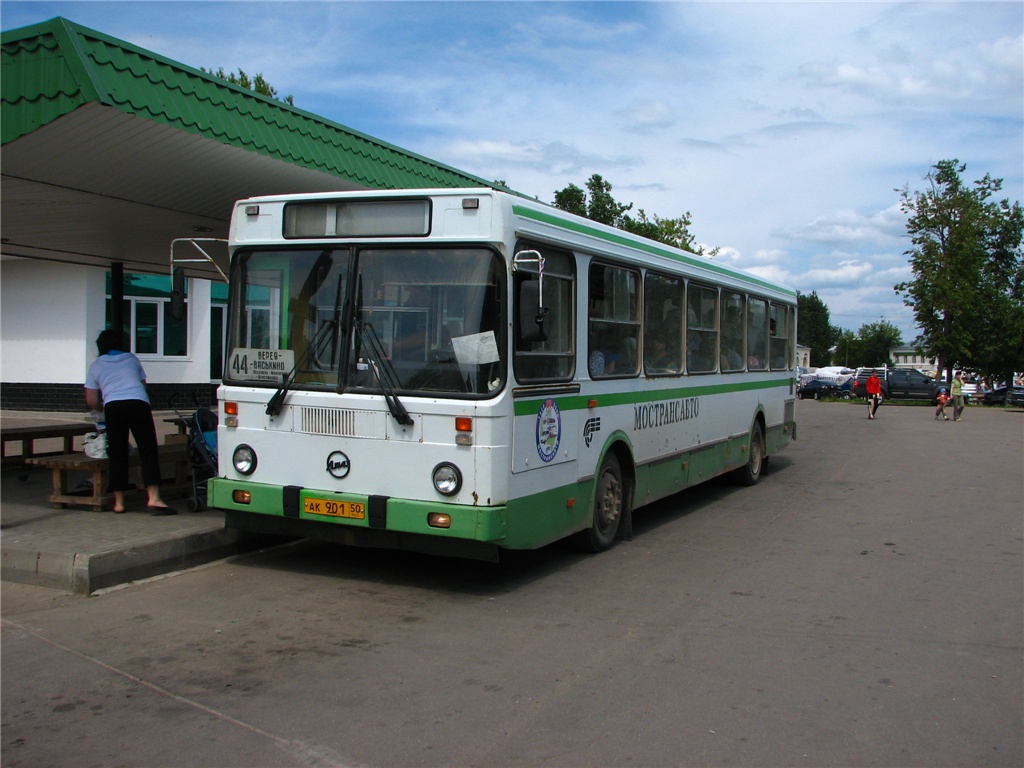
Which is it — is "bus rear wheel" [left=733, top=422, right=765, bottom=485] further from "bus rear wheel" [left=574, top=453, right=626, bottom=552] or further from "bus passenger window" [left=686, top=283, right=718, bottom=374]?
"bus rear wheel" [left=574, top=453, right=626, bottom=552]

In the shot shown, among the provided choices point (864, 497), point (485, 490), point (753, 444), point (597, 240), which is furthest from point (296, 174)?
point (864, 497)

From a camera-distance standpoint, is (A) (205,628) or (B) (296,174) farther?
(B) (296,174)

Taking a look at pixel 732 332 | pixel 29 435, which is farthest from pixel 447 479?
pixel 29 435

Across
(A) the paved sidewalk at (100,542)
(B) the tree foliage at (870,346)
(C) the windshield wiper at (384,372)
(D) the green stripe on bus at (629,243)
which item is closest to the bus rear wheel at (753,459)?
(D) the green stripe on bus at (629,243)

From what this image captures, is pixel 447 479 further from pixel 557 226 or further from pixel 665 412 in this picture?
pixel 665 412

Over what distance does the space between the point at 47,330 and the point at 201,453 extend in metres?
16.9

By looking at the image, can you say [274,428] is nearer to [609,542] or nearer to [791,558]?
[609,542]

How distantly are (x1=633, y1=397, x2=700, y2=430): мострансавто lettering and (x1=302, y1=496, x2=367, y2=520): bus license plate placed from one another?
3.30 m

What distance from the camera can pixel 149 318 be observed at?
83.7ft

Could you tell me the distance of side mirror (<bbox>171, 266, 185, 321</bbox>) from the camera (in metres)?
7.94

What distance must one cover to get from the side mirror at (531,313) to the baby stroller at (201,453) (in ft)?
12.8

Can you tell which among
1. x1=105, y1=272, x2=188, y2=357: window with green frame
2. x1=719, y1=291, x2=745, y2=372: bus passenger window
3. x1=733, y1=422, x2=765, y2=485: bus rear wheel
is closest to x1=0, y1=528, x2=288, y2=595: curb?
x1=719, y1=291, x2=745, y2=372: bus passenger window

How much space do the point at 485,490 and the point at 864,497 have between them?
8334mm

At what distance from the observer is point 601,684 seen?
5.22 metres
